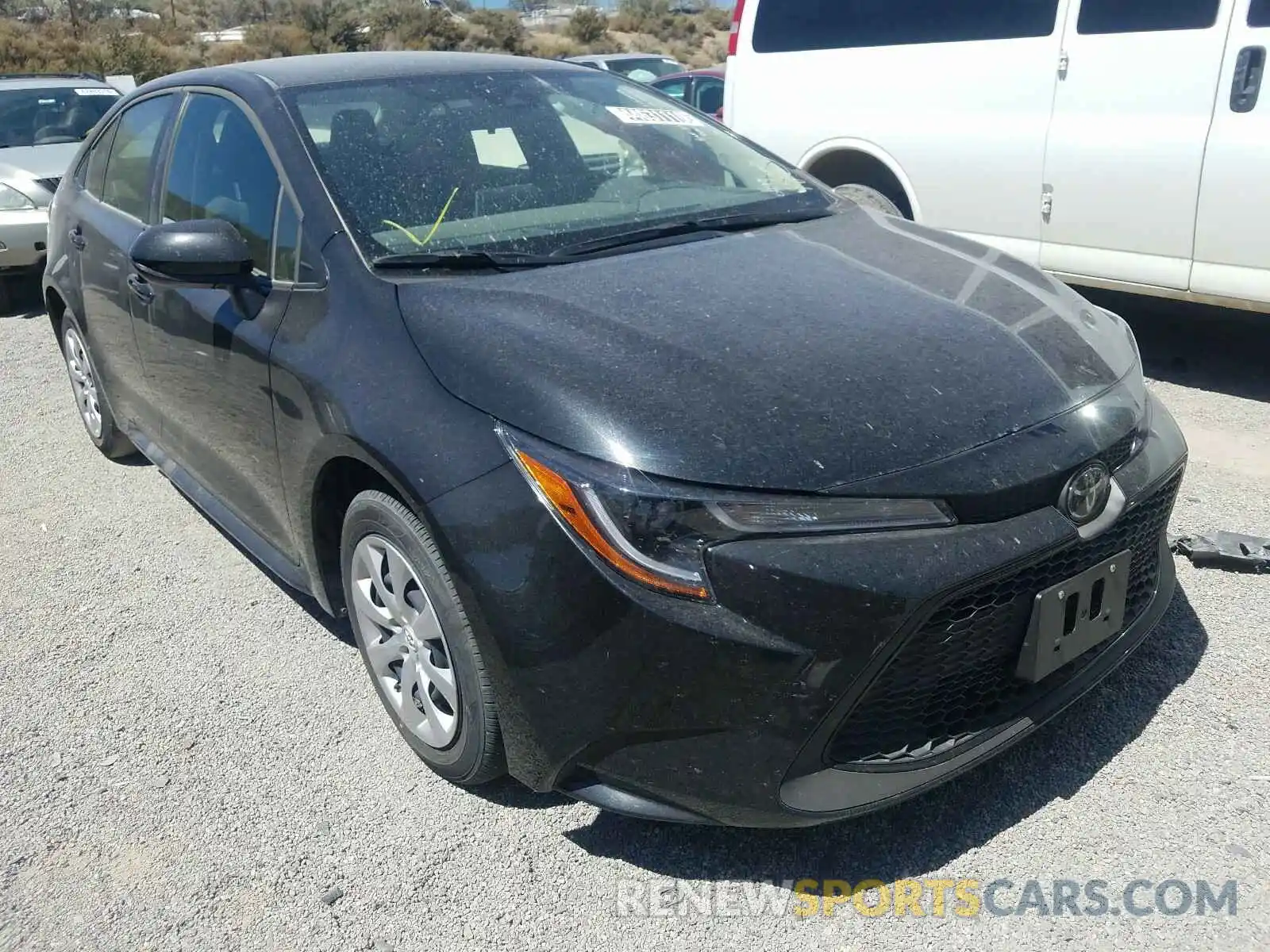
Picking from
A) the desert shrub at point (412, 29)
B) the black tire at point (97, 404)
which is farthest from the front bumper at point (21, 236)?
the desert shrub at point (412, 29)

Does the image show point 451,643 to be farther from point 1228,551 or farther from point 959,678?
point 1228,551

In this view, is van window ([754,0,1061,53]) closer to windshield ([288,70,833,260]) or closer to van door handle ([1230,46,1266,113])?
van door handle ([1230,46,1266,113])

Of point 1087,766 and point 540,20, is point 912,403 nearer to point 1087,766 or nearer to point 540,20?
point 1087,766

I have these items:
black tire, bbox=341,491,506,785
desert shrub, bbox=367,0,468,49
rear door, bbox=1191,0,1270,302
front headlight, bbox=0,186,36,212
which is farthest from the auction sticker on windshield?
desert shrub, bbox=367,0,468,49

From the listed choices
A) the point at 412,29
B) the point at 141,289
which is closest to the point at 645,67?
the point at 141,289

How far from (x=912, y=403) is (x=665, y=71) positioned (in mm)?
14272

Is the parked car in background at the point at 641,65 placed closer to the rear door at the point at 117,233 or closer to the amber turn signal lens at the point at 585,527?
the rear door at the point at 117,233

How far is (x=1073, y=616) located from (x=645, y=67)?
47.1 ft

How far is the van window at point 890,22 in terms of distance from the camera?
502 centimetres

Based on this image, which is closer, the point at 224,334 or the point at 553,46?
the point at 224,334

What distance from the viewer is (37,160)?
8.16m

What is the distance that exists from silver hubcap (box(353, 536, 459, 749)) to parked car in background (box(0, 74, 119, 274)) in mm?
5414

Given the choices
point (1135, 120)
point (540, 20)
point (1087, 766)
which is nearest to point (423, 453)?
point (1087, 766)

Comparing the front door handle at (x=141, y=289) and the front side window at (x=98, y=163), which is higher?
the front side window at (x=98, y=163)
